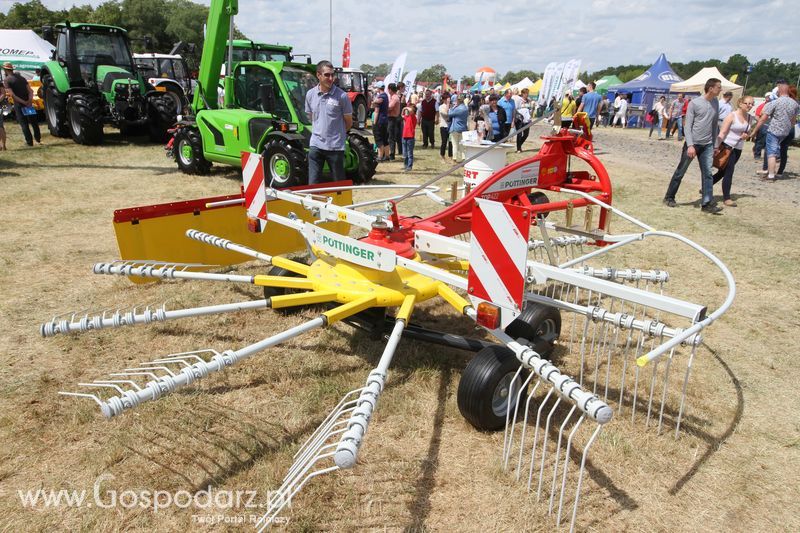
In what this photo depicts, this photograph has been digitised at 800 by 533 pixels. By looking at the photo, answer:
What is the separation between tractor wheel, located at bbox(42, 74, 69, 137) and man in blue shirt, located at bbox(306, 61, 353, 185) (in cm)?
912

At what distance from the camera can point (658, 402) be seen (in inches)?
128

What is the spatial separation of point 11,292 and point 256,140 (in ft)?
15.1

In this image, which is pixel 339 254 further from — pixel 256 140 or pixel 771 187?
pixel 771 187

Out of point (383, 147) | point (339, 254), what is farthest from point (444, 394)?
point (383, 147)

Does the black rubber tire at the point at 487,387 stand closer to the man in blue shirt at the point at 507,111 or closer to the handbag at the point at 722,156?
the handbag at the point at 722,156

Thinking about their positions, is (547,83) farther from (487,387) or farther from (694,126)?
(487,387)

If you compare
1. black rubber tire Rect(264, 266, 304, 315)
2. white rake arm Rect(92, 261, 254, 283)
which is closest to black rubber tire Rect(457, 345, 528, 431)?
white rake arm Rect(92, 261, 254, 283)

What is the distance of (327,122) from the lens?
20.2 feet

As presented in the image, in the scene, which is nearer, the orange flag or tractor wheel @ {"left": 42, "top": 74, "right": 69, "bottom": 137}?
tractor wheel @ {"left": 42, "top": 74, "right": 69, "bottom": 137}

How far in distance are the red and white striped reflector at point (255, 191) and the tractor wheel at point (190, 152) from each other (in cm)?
582

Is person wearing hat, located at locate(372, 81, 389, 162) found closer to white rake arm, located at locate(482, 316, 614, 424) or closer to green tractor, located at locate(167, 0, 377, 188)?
Answer: green tractor, located at locate(167, 0, 377, 188)

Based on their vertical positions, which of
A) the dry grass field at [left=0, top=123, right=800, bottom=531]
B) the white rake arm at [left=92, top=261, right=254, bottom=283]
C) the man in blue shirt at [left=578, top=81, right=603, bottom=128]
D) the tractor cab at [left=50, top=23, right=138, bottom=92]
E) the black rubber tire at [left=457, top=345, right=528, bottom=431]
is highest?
the tractor cab at [left=50, top=23, right=138, bottom=92]

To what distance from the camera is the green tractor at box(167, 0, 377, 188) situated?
8.02m

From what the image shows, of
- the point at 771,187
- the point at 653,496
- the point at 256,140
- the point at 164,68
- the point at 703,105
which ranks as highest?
the point at 164,68
